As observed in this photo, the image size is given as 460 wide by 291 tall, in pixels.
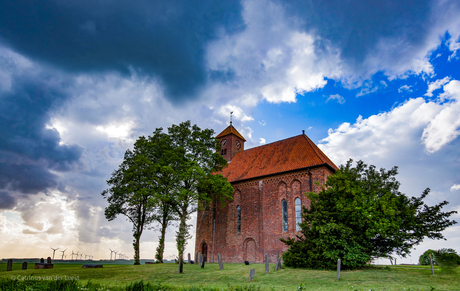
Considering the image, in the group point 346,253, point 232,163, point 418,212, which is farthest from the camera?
point 232,163

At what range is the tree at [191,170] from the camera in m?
23.9

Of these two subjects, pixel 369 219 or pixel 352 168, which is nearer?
pixel 369 219

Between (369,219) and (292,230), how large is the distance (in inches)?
358

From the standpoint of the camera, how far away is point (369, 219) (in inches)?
650

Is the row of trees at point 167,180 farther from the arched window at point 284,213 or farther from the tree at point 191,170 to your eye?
the arched window at point 284,213

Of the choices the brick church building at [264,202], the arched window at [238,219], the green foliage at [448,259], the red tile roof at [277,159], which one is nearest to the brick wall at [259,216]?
the brick church building at [264,202]

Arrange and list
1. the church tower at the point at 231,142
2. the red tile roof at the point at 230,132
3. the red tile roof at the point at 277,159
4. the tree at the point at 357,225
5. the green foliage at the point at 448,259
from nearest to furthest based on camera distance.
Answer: the green foliage at the point at 448,259 < the tree at the point at 357,225 < the red tile roof at the point at 277,159 < the church tower at the point at 231,142 < the red tile roof at the point at 230,132

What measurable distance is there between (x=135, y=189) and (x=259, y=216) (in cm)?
1212

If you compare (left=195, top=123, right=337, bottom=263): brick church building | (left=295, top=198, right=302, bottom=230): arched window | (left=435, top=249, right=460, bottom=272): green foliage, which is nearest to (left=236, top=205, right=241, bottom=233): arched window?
(left=195, top=123, right=337, bottom=263): brick church building

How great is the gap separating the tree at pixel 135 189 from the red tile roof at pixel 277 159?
378 inches

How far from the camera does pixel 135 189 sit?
25.4 meters

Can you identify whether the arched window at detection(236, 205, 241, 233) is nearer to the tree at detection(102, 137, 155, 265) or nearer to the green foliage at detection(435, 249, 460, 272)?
the tree at detection(102, 137, 155, 265)

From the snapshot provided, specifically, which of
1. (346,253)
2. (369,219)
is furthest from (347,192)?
(346,253)

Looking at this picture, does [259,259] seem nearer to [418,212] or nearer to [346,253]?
[346,253]
